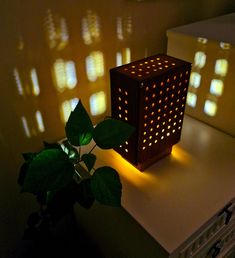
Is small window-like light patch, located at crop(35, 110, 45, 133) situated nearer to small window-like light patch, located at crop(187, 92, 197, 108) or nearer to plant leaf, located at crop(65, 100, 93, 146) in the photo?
plant leaf, located at crop(65, 100, 93, 146)

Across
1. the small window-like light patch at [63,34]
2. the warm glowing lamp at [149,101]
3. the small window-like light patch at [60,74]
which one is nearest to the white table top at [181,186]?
the warm glowing lamp at [149,101]

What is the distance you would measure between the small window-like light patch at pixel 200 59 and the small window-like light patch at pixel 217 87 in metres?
0.07

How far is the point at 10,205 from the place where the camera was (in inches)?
40.1

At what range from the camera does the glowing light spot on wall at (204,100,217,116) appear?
1.01 m

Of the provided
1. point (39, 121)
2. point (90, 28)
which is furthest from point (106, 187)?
point (90, 28)

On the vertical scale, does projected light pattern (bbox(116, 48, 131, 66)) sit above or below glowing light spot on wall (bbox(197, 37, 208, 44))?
below

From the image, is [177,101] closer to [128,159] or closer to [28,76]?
[128,159]

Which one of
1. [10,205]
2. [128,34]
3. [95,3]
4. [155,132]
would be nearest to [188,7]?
[128,34]

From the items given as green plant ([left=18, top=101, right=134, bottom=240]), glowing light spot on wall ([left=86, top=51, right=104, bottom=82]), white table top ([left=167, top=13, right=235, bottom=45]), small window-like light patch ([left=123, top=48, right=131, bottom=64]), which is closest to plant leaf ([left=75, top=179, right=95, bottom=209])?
green plant ([left=18, top=101, right=134, bottom=240])

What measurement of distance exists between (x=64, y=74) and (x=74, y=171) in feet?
1.23

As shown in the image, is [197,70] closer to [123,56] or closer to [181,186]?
[123,56]

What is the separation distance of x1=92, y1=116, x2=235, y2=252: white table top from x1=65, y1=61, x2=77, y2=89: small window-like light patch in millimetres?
250

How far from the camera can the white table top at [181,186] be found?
709 millimetres

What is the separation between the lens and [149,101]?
739mm
